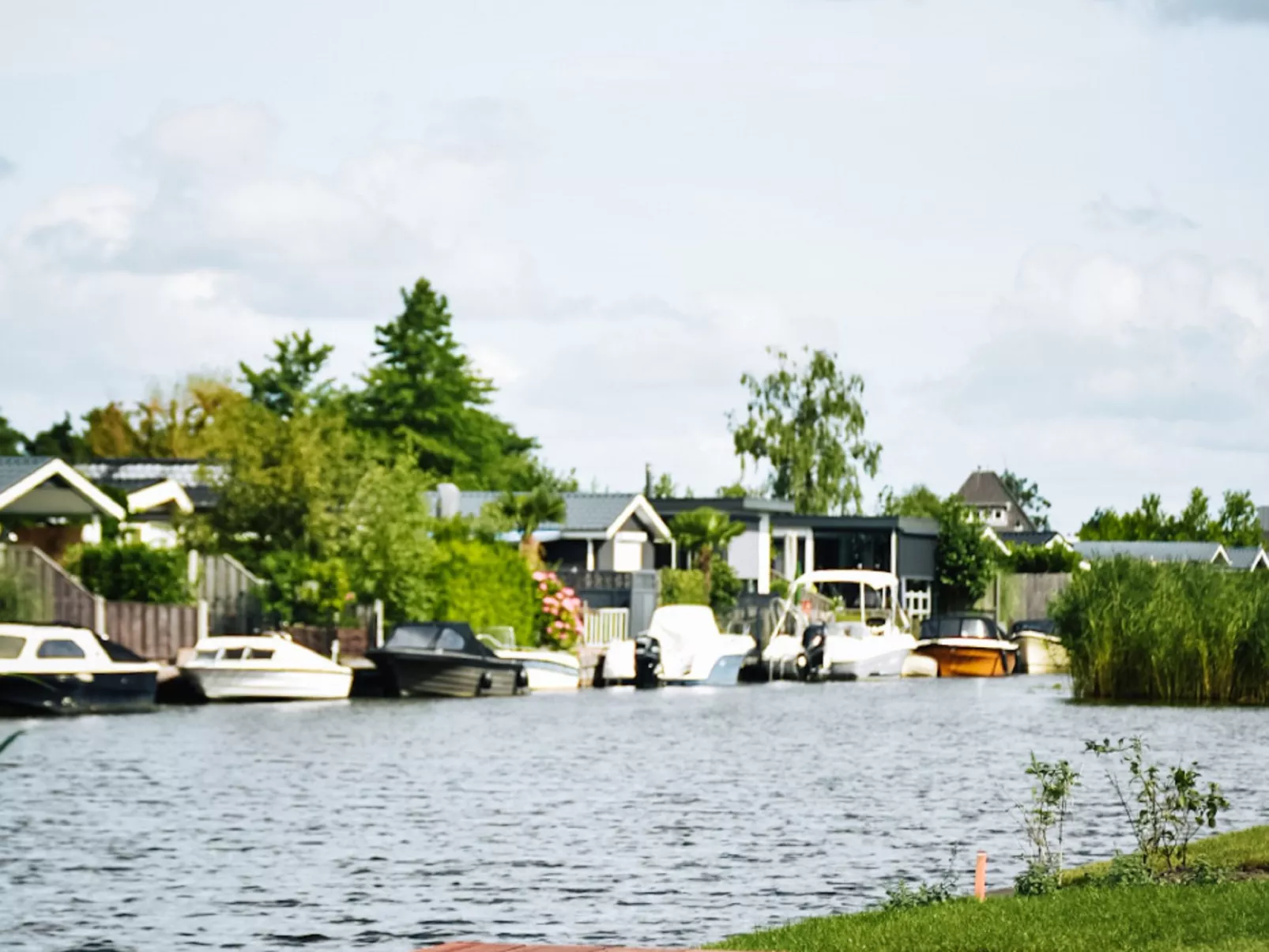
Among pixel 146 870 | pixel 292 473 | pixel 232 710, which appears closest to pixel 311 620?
pixel 292 473

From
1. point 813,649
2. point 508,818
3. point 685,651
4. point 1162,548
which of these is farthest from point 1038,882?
point 1162,548

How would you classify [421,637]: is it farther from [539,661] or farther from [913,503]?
[913,503]

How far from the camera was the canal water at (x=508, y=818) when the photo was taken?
65.8 ft

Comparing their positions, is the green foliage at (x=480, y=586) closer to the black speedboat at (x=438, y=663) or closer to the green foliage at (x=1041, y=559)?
the black speedboat at (x=438, y=663)

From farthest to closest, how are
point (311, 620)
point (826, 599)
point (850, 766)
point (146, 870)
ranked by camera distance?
point (826, 599) → point (311, 620) → point (850, 766) → point (146, 870)

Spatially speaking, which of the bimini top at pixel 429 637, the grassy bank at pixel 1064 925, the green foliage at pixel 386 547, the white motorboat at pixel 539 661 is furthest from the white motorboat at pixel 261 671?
the grassy bank at pixel 1064 925

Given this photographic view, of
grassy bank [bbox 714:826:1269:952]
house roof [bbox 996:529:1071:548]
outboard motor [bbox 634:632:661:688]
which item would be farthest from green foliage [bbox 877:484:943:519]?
grassy bank [bbox 714:826:1269:952]

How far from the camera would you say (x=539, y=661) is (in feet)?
202

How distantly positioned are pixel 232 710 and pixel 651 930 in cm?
3179

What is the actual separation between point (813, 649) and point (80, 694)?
34804mm

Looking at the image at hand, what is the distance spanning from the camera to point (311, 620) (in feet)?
195

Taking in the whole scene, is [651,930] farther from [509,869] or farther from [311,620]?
[311,620]

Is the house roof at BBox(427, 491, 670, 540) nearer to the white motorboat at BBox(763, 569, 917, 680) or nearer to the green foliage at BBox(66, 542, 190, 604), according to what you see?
the white motorboat at BBox(763, 569, 917, 680)

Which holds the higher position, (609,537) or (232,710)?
(609,537)
